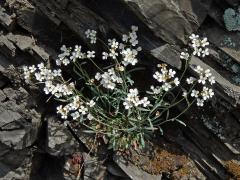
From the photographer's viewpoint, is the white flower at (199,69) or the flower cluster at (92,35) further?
the flower cluster at (92,35)

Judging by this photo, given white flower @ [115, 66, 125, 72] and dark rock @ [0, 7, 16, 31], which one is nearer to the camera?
white flower @ [115, 66, 125, 72]

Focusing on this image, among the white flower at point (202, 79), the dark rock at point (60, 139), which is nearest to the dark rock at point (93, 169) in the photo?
the dark rock at point (60, 139)

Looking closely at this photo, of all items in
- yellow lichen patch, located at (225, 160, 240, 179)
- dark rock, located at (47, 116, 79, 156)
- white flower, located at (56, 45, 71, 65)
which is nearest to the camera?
white flower, located at (56, 45, 71, 65)

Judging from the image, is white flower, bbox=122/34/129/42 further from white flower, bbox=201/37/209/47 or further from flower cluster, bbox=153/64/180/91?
white flower, bbox=201/37/209/47

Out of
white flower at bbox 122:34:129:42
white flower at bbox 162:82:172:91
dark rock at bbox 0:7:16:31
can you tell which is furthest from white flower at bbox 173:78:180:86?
dark rock at bbox 0:7:16:31

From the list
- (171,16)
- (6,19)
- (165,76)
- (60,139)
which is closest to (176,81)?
(165,76)

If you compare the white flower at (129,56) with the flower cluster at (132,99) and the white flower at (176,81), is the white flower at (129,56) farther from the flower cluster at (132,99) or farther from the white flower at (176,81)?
the white flower at (176,81)

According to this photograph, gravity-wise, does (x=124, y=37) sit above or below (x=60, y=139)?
above

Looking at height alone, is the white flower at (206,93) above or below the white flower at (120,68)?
above

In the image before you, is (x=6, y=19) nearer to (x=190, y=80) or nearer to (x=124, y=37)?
(x=124, y=37)

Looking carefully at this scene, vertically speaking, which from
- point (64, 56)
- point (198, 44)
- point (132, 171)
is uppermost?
point (198, 44)
